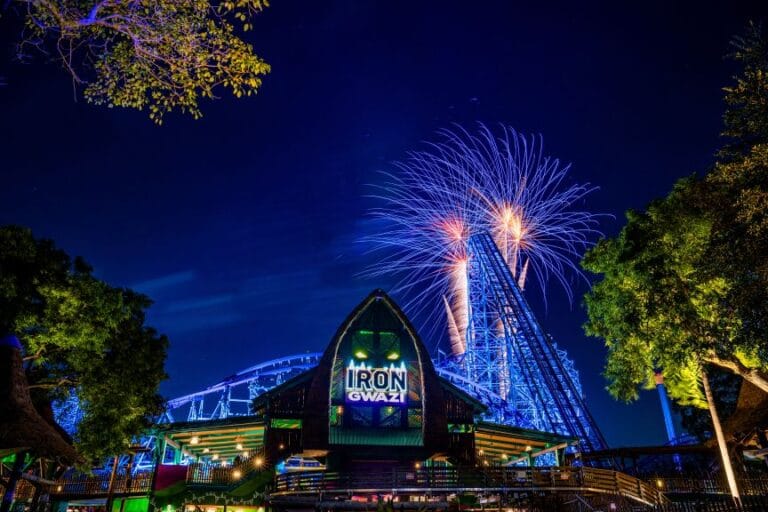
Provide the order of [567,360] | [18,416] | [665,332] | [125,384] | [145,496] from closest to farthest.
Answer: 1. [18,416]
2. [665,332]
3. [125,384]
4. [145,496]
5. [567,360]

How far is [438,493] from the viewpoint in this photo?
801 inches

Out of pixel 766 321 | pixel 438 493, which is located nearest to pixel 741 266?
pixel 766 321

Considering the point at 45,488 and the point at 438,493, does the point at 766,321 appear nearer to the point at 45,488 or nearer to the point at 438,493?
the point at 438,493

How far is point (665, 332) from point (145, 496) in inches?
1018

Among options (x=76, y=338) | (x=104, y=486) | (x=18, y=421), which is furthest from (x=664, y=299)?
(x=104, y=486)

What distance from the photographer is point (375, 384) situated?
83.8 ft

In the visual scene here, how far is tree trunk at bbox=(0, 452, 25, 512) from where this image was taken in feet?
48.9

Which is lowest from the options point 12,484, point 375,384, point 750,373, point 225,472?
point 12,484

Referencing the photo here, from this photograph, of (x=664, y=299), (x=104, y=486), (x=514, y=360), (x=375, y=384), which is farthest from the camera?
(x=514, y=360)

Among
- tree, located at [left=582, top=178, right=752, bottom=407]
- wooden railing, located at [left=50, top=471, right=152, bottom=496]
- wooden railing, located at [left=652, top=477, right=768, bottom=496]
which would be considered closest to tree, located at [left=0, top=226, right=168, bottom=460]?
wooden railing, located at [left=50, top=471, right=152, bottom=496]

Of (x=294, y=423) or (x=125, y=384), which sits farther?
(x=294, y=423)

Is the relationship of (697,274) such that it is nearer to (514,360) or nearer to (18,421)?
(18,421)

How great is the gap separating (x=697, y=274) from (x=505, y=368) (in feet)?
126

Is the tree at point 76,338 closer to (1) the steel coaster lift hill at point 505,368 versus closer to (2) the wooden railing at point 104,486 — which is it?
(2) the wooden railing at point 104,486
